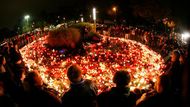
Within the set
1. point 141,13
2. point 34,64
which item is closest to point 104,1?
point 141,13

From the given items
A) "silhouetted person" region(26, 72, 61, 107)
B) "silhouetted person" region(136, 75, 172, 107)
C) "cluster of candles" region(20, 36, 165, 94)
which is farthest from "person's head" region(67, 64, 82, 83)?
"cluster of candles" region(20, 36, 165, 94)

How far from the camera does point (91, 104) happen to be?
4.84 meters

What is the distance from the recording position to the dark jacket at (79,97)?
4781 millimetres

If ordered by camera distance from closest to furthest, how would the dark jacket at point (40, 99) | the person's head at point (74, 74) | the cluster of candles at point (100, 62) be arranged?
the dark jacket at point (40, 99)
the person's head at point (74, 74)
the cluster of candles at point (100, 62)

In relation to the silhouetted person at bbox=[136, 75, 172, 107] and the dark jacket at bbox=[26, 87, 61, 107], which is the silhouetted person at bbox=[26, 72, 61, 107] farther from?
the silhouetted person at bbox=[136, 75, 172, 107]

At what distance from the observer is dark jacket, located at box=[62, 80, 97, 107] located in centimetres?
478

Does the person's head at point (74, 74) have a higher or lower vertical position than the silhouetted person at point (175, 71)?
higher

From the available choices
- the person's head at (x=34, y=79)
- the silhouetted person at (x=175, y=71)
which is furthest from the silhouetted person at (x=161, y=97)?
the silhouetted person at (x=175, y=71)

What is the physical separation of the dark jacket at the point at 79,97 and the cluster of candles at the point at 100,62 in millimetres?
4049

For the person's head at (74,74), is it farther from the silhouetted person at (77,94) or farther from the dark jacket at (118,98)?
the dark jacket at (118,98)

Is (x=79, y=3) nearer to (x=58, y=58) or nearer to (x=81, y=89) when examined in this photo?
(x=58, y=58)

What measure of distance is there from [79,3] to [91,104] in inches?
1213

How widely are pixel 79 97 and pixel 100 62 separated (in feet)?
20.7

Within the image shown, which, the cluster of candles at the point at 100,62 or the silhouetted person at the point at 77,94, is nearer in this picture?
the silhouetted person at the point at 77,94
